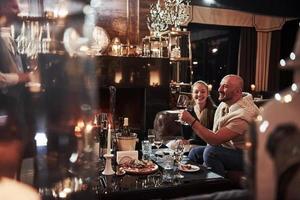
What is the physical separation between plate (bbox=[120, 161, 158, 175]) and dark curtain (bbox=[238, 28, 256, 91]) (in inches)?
142

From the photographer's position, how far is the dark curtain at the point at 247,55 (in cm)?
500

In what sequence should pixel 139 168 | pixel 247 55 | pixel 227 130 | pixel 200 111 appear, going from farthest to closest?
pixel 247 55, pixel 200 111, pixel 227 130, pixel 139 168

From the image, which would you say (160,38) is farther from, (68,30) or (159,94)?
(68,30)

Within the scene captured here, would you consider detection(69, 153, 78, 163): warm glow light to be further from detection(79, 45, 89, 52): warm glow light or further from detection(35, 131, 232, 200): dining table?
detection(79, 45, 89, 52): warm glow light

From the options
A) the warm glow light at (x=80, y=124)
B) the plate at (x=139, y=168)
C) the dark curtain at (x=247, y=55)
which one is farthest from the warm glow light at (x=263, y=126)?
the dark curtain at (x=247, y=55)

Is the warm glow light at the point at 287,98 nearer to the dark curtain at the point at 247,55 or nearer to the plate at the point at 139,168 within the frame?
the plate at the point at 139,168

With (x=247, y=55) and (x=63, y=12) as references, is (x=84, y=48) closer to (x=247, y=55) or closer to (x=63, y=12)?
(x=63, y=12)

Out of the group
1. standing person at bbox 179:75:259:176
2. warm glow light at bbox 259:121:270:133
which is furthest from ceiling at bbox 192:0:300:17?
warm glow light at bbox 259:121:270:133

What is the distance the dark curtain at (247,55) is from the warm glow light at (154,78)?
196cm

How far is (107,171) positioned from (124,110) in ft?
6.64

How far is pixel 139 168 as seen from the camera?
183 cm

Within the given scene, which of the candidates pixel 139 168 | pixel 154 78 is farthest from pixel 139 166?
pixel 154 78

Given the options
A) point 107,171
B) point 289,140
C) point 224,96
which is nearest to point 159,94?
point 224,96

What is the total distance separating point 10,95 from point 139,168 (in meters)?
1.05
